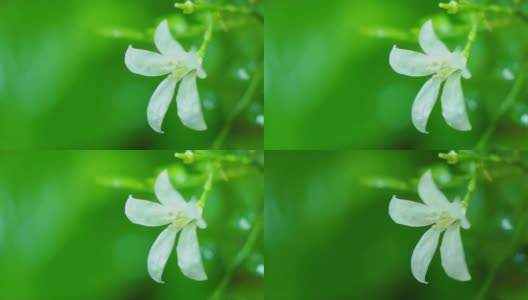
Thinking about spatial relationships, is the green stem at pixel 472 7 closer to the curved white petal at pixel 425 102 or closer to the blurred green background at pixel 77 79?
the curved white petal at pixel 425 102

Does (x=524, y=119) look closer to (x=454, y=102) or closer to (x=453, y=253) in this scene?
(x=454, y=102)

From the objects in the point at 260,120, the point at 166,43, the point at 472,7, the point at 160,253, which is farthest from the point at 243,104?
the point at 472,7

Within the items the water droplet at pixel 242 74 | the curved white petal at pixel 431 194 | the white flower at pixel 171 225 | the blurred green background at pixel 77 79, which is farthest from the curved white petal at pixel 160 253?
the curved white petal at pixel 431 194

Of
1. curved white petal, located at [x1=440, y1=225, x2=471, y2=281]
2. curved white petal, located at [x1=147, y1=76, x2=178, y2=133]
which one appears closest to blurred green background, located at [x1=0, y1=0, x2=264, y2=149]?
curved white petal, located at [x1=147, y1=76, x2=178, y2=133]

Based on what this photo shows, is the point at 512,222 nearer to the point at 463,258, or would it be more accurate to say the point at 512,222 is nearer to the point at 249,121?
A: the point at 463,258

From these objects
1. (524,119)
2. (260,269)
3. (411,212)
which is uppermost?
(524,119)

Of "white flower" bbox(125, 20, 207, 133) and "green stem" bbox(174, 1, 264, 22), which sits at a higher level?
"green stem" bbox(174, 1, 264, 22)

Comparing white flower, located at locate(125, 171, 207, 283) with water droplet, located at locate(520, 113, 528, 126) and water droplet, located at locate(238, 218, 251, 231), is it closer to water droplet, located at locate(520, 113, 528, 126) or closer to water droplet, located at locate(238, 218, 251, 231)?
water droplet, located at locate(238, 218, 251, 231)
